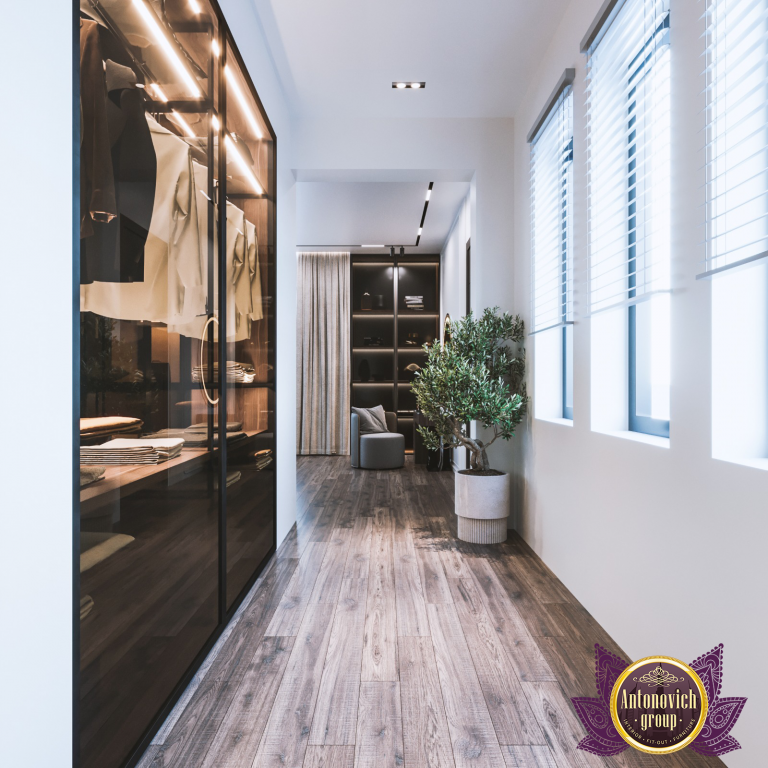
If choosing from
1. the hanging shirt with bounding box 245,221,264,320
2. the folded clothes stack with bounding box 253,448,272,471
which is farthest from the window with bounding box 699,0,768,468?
the folded clothes stack with bounding box 253,448,272,471

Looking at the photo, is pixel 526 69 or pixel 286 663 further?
pixel 526 69

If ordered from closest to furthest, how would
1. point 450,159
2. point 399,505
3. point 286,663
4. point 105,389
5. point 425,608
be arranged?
point 105,389
point 286,663
point 425,608
point 450,159
point 399,505

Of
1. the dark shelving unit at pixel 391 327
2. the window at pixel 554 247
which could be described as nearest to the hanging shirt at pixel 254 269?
the window at pixel 554 247

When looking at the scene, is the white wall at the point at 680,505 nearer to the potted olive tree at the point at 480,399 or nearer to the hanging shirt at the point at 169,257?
the potted olive tree at the point at 480,399

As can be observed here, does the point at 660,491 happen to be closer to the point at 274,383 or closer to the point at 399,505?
the point at 274,383

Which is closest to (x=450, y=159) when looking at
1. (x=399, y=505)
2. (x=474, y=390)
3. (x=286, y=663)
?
(x=474, y=390)

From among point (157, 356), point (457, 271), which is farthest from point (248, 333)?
point (457, 271)

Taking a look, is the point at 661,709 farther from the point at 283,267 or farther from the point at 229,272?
the point at 283,267

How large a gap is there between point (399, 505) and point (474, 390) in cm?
166

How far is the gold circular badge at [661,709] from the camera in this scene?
1.43 meters

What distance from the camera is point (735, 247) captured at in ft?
4.44

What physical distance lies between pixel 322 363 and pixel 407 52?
16.5ft

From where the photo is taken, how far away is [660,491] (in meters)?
1.69
